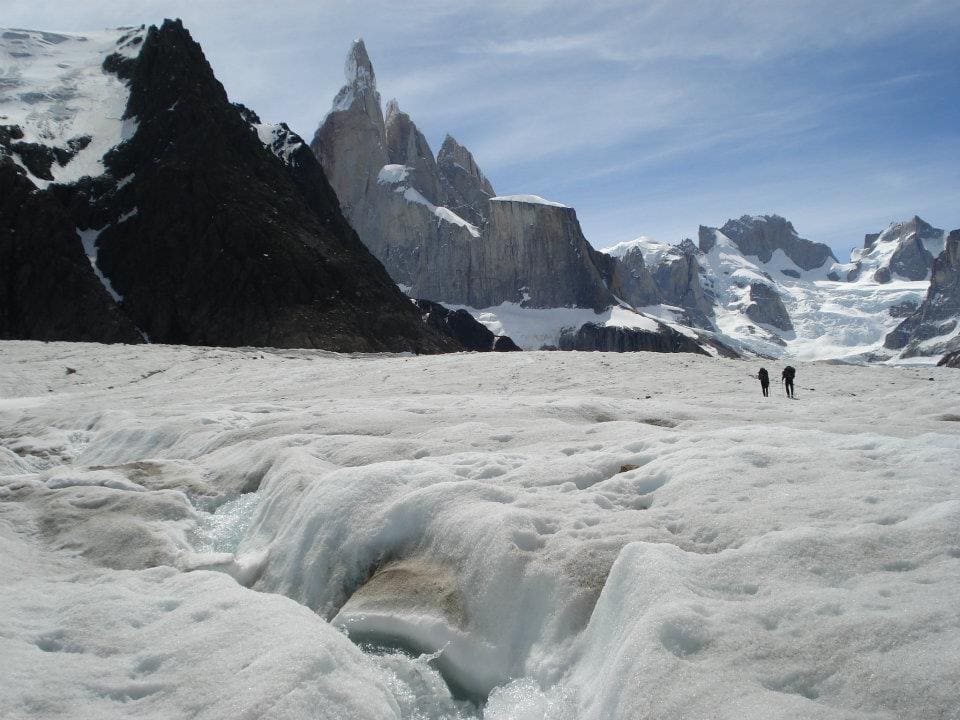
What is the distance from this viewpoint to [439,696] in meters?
6.47

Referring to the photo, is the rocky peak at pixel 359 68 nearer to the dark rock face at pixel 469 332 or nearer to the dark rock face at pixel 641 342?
the dark rock face at pixel 469 332

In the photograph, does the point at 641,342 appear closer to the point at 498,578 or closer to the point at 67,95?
the point at 67,95

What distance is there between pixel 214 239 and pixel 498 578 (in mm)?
83345

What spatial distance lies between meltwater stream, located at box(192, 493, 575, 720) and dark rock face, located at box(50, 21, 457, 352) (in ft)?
223

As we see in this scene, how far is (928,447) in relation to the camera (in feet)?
28.8

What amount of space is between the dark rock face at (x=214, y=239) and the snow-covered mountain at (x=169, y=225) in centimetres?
20

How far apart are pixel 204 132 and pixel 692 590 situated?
97467mm

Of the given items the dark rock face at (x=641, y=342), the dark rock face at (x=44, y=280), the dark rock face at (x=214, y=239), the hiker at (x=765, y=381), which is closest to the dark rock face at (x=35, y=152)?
the dark rock face at (x=44, y=280)

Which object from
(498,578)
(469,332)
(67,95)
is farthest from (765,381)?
(469,332)

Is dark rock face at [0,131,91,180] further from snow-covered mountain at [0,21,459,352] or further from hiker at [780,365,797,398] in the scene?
hiker at [780,365,797,398]

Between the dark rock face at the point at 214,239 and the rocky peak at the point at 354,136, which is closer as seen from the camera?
the dark rock face at the point at 214,239

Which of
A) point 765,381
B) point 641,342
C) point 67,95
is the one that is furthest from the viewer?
point 641,342

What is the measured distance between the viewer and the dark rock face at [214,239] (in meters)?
77.3

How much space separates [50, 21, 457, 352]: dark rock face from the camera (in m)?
77.3
